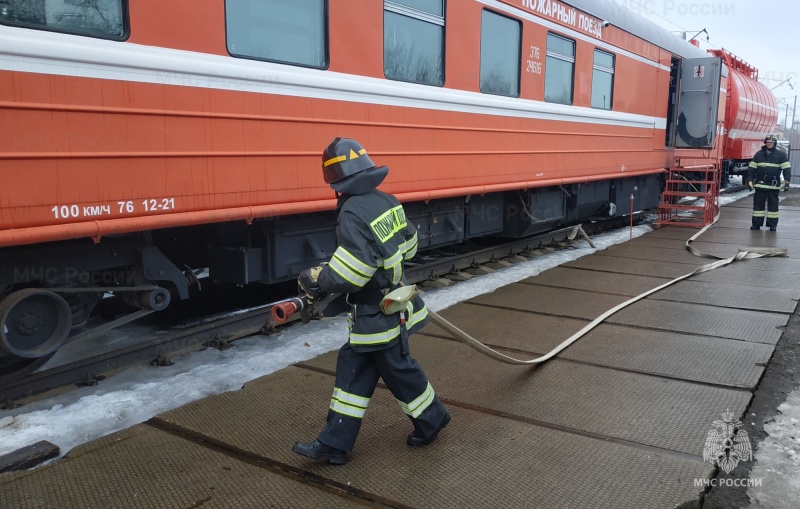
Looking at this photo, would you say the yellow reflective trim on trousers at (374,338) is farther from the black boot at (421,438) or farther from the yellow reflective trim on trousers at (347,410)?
the black boot at (421,438)

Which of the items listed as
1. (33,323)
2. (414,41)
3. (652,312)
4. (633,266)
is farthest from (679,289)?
(33,323)

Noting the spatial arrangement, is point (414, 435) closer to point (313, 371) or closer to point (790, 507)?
point (313, 371)

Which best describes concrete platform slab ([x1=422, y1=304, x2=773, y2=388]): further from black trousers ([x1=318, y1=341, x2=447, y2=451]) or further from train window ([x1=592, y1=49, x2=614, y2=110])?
train window ([x1=592, y1=49, x2=614, y2=110])

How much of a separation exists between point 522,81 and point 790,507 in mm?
5747

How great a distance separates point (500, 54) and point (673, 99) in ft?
23.2

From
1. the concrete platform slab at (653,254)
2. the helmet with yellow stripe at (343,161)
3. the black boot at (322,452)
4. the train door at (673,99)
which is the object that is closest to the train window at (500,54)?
the concrete platform slab at (653,254)

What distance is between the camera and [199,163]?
4.11 m

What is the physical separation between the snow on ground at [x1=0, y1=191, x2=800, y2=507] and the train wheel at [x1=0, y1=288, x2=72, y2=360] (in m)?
0.32

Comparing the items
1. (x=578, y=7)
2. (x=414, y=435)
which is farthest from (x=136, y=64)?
(x=578, y=7)

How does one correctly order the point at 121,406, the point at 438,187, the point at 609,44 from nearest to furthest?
the point at 121,406 < the point at 438,187 < the point at 609,44

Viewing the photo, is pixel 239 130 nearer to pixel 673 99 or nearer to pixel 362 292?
pixel 362 292

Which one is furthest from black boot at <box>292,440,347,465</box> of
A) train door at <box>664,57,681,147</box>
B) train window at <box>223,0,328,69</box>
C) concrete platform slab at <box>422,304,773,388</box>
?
train door at <box>664,57,681,147</box>

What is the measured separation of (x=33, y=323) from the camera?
3648 mm

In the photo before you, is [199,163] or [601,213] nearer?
[199,163]
